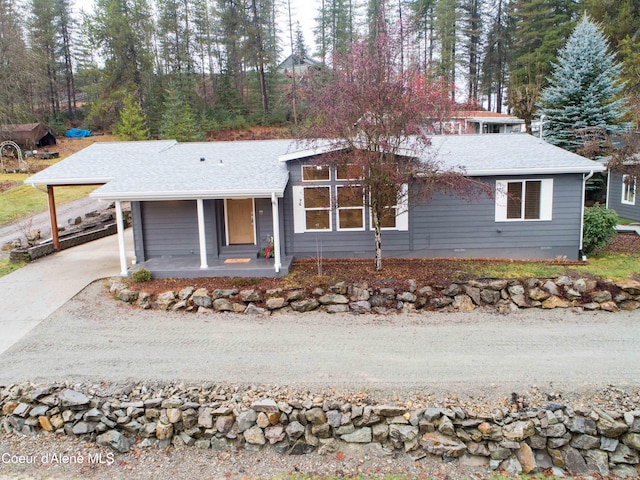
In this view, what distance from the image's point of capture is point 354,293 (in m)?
9.58

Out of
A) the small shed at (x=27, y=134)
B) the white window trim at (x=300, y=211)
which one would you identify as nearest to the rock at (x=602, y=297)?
the white window trim at (x=300, y=211)

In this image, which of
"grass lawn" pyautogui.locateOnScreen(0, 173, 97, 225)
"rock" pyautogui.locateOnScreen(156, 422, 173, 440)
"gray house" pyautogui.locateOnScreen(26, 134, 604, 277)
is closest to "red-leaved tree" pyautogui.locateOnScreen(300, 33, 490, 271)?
"gray house" pyautogui.locateOnScreen(26, 134, 604, 277)

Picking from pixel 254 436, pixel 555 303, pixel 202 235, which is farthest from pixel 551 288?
pixel 202 235

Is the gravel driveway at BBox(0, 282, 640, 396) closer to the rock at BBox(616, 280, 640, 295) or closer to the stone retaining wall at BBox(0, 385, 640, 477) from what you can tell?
the stone retaining wall at BBox(0, 385, 640, 477)

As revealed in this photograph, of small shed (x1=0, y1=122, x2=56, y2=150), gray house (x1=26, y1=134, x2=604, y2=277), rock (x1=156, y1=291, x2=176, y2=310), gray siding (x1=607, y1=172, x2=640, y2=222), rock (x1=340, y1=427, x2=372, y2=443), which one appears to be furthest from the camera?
small shed (x1=0, y1=122, x2=56, y2=150)

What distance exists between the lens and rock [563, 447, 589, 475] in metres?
5.80

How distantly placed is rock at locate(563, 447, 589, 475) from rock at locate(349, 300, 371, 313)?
432 centimetres

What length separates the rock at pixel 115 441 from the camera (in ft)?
20.4

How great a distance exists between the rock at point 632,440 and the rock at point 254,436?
4.79m

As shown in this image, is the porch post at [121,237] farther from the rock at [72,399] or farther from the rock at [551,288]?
the rock at [551,288]

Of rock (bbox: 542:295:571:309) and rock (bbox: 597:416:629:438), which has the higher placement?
rock (bbox: 542:295:571:309)

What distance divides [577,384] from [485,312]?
112 inches

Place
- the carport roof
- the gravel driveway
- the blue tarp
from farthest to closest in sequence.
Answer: the blue tarp → the carport roof → the gravel driveway

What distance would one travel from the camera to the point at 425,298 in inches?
373
